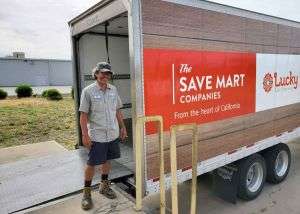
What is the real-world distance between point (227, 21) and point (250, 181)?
113 inches

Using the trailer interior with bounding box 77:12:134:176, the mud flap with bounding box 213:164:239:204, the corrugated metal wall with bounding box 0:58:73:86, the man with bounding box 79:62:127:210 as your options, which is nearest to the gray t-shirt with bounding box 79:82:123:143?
the man with bounding box 79:62:127:210

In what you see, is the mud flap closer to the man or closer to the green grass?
the man

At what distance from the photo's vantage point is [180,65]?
3.72 metres

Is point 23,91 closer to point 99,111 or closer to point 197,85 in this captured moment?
point 99,111

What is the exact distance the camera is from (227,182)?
16.4 ft

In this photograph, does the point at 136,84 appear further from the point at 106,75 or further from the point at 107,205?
the point at 107,205

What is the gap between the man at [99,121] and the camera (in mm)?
3594

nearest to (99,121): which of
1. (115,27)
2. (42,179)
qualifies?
(42,179)

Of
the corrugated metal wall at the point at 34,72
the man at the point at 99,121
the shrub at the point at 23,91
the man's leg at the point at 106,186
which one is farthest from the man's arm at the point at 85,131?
the corrugated metal wall at the point at 34,72

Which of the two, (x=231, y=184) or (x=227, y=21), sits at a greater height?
(x=227, y=21)

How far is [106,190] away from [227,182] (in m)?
2.26

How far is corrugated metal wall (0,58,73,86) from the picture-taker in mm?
38844

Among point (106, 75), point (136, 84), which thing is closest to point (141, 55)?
point (136, 84)

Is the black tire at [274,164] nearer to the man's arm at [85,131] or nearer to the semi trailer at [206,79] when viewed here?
the semi trailer at [206,79]
